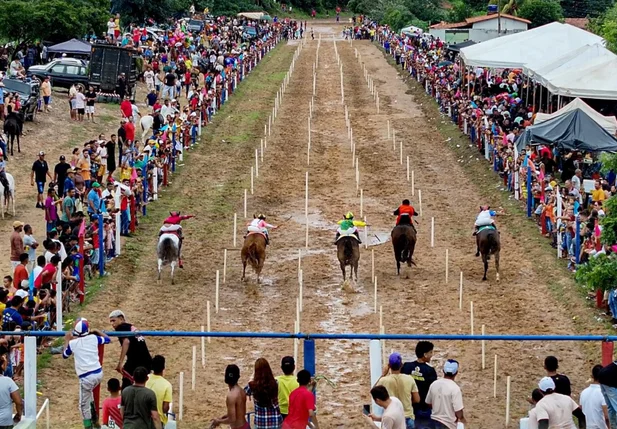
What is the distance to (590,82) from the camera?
38.8 meters

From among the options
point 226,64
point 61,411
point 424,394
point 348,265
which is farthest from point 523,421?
point 226,64

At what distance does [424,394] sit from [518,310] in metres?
9.99

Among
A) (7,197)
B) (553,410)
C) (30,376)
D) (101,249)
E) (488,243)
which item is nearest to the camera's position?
(553,410)

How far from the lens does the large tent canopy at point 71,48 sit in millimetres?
55688

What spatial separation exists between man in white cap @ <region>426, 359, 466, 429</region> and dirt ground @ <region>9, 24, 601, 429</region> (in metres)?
3.39

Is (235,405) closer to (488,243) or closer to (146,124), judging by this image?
(488,243)

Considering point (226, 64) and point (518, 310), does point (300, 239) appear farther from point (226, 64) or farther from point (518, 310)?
point (226, 64)

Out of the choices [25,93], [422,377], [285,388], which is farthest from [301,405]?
[25,93]

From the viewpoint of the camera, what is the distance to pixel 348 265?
2789 centimetres

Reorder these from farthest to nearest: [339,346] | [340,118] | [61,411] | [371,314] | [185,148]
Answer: [340,118] < [185,148] < [371,314] < [339,346] < [61,411]

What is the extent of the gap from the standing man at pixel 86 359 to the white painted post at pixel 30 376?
513 millimetres

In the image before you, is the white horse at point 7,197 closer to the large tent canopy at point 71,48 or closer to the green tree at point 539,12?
the large tent canopy at point 71,48

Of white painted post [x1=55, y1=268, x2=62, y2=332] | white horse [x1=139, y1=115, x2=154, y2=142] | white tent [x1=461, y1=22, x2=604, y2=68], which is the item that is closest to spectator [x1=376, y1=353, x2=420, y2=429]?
white painted post [x1=55, y1=268, x2=62, y2=332]

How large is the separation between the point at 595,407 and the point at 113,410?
18.4 feet
